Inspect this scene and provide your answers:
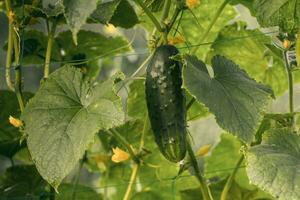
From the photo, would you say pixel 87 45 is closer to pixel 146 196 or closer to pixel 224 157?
pixel 146 196

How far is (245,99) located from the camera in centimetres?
133

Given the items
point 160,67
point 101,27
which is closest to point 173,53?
point 160,67

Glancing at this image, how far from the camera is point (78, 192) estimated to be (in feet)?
6.10

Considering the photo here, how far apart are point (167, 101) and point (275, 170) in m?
0.28

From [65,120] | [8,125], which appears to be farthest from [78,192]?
[65,120]

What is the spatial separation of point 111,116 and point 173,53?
0.21 metres

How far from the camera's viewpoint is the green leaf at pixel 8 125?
6.01ft

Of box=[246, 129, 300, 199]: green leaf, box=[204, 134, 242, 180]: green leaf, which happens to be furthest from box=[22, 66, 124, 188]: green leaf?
box=[204, 134, 242, 180]: green leaf

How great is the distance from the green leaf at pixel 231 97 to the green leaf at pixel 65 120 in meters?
0.16

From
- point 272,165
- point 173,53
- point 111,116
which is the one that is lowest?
point 272,165

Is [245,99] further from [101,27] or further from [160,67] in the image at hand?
[101,27]

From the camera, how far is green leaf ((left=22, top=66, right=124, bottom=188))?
1314 mm

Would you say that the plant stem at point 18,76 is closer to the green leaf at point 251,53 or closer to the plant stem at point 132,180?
the plant stem at point 132,180

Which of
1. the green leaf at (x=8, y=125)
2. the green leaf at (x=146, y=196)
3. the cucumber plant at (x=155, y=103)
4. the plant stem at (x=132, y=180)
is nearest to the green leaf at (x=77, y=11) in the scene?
the cucumber plant at (x=155, y=103)
